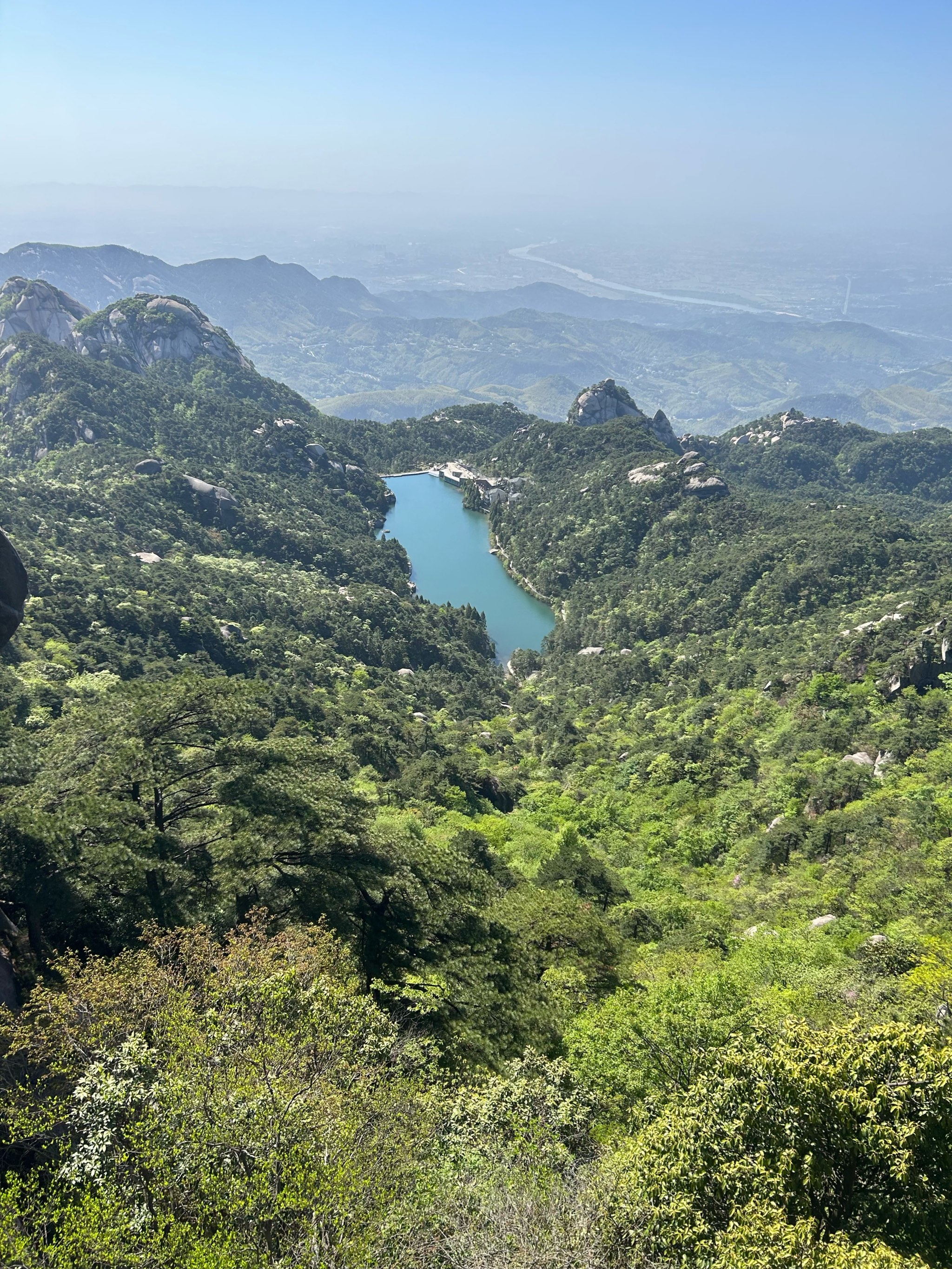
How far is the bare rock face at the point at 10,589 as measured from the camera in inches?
992

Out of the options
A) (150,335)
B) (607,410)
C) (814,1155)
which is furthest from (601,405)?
(814,1155)

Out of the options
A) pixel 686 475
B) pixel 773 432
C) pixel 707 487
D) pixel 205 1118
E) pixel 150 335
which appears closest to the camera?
pixel 205 1118

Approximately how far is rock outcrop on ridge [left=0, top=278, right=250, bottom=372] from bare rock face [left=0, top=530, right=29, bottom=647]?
13700cm

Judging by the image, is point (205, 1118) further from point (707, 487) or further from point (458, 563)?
point (458, 563)

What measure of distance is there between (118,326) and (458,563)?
312ft

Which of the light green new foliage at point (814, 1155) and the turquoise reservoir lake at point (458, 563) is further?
the turquoise reservoir lake at point (458, 563)

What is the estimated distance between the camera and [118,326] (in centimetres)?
14775

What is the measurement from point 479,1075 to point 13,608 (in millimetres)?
23755

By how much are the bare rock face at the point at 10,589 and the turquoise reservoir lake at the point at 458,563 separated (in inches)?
3044

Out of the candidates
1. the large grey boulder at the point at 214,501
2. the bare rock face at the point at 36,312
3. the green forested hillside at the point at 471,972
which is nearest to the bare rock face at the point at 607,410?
the large grey boulder at the point at 214,501

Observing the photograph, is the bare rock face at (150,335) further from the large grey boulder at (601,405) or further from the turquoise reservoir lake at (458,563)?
the large grey boulder at (601,405)

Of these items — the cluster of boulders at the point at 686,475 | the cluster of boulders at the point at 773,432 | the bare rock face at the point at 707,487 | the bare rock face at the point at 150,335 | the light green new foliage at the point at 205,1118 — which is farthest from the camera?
the cluster of boulders at the point at 773,432

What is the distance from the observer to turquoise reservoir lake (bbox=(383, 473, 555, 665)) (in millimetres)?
109438

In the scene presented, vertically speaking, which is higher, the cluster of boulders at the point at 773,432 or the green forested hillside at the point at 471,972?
the cluster of boulders at the point at 773,432
